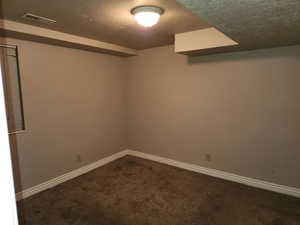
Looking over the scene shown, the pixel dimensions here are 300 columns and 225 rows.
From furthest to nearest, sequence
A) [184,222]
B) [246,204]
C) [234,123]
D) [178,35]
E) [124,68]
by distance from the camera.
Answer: [124,68] → [234,123] → [178,35] → [246,204] → [184,222]

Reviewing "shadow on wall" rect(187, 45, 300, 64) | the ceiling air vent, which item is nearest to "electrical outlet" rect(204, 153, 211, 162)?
"shadow on wall" rect(187, 45, 300, 64)

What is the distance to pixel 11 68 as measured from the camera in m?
2.69

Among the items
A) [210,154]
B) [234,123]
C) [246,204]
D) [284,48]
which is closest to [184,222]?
[246,204]

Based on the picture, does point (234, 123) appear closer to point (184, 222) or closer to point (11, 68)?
point (184, 222)

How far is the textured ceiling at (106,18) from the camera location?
195 centimetres

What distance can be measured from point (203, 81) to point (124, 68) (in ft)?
6.11

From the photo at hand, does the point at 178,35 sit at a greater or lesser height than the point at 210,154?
greater

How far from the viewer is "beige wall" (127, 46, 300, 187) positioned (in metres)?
2.79

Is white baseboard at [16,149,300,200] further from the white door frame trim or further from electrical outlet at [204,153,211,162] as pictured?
the white door frame trim

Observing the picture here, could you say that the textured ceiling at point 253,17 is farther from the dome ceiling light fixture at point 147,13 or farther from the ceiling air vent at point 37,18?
the ceiling air vent at point 37,18

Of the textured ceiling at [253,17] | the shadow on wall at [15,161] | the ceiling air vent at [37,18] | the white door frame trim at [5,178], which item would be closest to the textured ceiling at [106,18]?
the ceiling air vent at [37,18]

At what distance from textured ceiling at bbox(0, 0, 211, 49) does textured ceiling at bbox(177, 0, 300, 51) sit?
0.55 m

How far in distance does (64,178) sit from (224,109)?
2.96 m

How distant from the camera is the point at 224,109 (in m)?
3.26
